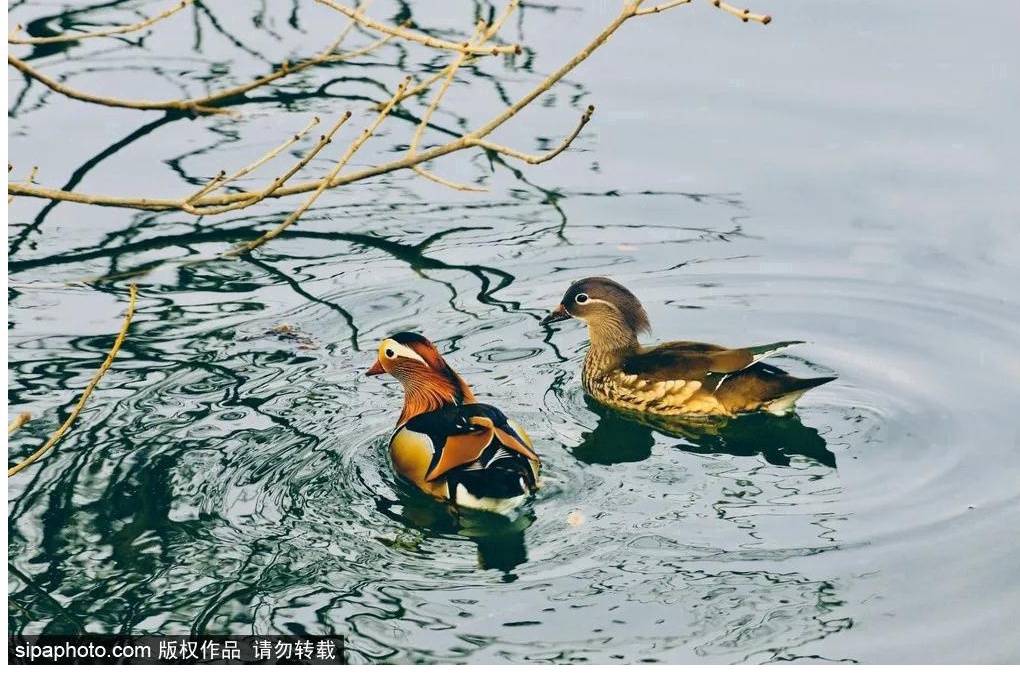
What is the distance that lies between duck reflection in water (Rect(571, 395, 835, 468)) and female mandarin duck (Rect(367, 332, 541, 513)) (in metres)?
0.58

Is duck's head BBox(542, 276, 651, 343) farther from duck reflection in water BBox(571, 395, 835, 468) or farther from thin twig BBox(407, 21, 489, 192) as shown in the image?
thin twig BBox(407, 21, 489, 192)

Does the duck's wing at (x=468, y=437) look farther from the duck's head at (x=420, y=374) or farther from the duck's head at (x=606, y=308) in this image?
the duck's head at (x=606, y=308)

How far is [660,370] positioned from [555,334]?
0.99m

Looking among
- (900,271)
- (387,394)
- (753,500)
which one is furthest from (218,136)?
(753,500)

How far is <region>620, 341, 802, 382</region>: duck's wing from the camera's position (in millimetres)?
9211

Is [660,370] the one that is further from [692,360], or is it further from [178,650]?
[178,650]

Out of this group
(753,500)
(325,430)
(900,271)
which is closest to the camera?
(753,500)

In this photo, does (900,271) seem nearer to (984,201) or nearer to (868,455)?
(984,201)

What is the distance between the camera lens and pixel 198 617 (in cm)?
728

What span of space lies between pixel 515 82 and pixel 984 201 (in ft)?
12.3

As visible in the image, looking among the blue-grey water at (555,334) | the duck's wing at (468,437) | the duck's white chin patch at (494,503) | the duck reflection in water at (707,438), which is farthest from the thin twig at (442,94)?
the duck reflection in water at (707,438)

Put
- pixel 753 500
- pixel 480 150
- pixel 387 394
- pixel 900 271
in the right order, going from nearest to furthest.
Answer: pixel 753 500 < pixel 387 394 < pixel 900 271 < pixel 480 150

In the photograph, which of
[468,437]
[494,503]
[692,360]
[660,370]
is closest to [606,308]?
[660,370]

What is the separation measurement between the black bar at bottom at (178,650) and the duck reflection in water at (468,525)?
87 centimetres
